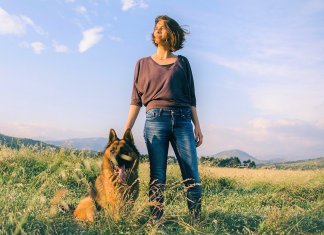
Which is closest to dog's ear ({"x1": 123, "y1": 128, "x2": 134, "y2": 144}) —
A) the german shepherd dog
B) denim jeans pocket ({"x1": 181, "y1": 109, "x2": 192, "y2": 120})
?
the german shepherd dog

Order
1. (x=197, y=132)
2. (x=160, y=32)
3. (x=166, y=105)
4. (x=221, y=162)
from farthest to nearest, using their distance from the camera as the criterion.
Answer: (x=221, y=162) < (x=197, y=132) < (x=160, y=32) < (x=166, y=105)

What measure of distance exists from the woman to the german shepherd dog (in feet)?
0.77

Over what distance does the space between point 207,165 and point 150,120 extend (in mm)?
7570

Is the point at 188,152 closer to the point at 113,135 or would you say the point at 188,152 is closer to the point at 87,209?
the point at 113,135

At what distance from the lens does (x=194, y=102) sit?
5512mm

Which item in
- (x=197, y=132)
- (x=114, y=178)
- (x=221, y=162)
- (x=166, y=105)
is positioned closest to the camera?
(x=166, y=105)

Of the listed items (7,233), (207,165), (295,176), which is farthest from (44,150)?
(7,233)

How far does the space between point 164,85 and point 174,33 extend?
0.69 m

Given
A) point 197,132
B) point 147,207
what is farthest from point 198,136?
point 147,207

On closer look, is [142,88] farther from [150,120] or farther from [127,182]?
[127,182]

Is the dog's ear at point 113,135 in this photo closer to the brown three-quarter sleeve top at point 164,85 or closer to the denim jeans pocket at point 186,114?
the brown three-quarter sleeve top at point 164,85

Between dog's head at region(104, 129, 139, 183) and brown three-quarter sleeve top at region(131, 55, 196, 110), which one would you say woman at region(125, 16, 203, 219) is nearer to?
brown three-quarter sleeve top at region(131, 55, 196, 110)

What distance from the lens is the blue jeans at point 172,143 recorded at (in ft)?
17.2

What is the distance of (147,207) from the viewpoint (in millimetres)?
5121
